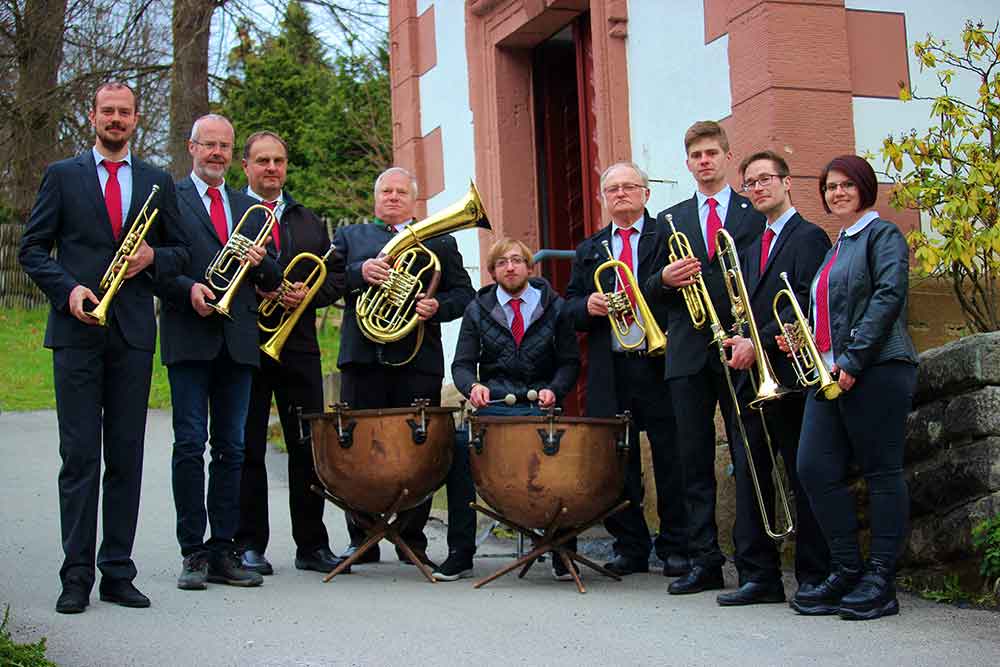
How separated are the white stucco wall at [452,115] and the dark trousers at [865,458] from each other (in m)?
4.67

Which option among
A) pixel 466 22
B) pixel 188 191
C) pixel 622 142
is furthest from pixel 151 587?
pixel 466 22

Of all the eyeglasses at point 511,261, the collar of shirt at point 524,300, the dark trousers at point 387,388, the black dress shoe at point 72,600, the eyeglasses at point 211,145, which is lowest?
the black dress shoe at point 72,600

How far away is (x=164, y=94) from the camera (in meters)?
20.8

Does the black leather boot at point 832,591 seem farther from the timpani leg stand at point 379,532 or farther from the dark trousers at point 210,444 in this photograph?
the dark trousers at point 210,444

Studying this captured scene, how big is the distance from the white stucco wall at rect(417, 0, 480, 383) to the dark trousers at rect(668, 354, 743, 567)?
3956 millimetres

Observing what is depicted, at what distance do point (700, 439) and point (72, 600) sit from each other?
2535 mm

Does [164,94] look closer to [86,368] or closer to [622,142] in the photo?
[622,142]

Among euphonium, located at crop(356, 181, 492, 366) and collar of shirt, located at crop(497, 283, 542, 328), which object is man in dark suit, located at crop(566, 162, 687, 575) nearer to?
collar of shirt, located at crop(497, 283, 542, 328)

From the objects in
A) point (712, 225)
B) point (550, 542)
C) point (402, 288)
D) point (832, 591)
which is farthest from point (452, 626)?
point (712, 225)

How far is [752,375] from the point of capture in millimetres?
5402

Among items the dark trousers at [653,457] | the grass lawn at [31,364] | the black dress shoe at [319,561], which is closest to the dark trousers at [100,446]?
the black dress shoe at [319,561]

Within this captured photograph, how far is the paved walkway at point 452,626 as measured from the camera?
4395 mm

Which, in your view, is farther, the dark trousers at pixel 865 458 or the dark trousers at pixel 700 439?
the dark trousers at pixel 700 439

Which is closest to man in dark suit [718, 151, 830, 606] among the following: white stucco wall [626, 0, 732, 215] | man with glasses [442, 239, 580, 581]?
man with glasses [442, 239, 580, 581]
